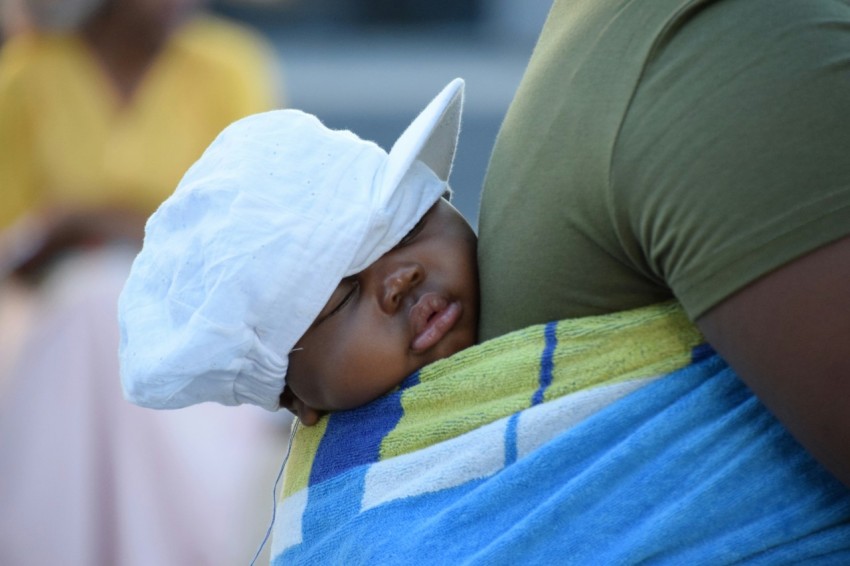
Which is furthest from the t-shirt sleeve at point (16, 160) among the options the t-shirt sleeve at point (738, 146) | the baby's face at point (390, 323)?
the t-shirt sleeve at point (738, 146)

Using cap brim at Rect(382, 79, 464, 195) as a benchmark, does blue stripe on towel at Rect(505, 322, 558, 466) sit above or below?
below

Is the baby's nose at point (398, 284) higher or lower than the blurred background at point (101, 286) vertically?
higher

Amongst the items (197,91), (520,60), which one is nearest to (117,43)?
(197,91)

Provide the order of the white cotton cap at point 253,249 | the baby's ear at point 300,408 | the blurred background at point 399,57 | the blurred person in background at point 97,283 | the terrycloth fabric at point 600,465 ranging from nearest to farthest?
the terrycloth fabric at point 600,465
the white cotton cap at point 253,249
the baby's ear at point 300,408
the blurred person in background at point 97,283
the blurred background at point 399,57

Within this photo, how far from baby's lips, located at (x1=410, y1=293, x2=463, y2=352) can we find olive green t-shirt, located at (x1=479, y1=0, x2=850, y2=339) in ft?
0.48

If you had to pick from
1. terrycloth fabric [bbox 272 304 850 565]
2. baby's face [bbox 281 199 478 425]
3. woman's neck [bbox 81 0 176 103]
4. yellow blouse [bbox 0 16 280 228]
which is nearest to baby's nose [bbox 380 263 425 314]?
baby's face [bbox 281 199 478 425]

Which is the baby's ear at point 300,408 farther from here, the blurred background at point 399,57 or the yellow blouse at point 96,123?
the blurred background at point 399,57

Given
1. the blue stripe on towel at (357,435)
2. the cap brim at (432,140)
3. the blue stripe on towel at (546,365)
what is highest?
the cap brim at (432,140)

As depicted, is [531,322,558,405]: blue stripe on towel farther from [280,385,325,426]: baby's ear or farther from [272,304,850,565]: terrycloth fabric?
[280,385,325,426]: baby's ear

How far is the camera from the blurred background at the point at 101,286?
3.47 m

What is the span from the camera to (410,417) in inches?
52.7

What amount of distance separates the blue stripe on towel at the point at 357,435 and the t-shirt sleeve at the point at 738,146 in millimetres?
377

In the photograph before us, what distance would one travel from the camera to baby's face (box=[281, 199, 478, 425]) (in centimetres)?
138

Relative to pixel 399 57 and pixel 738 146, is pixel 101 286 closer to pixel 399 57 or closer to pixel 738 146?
pixel 738 146
